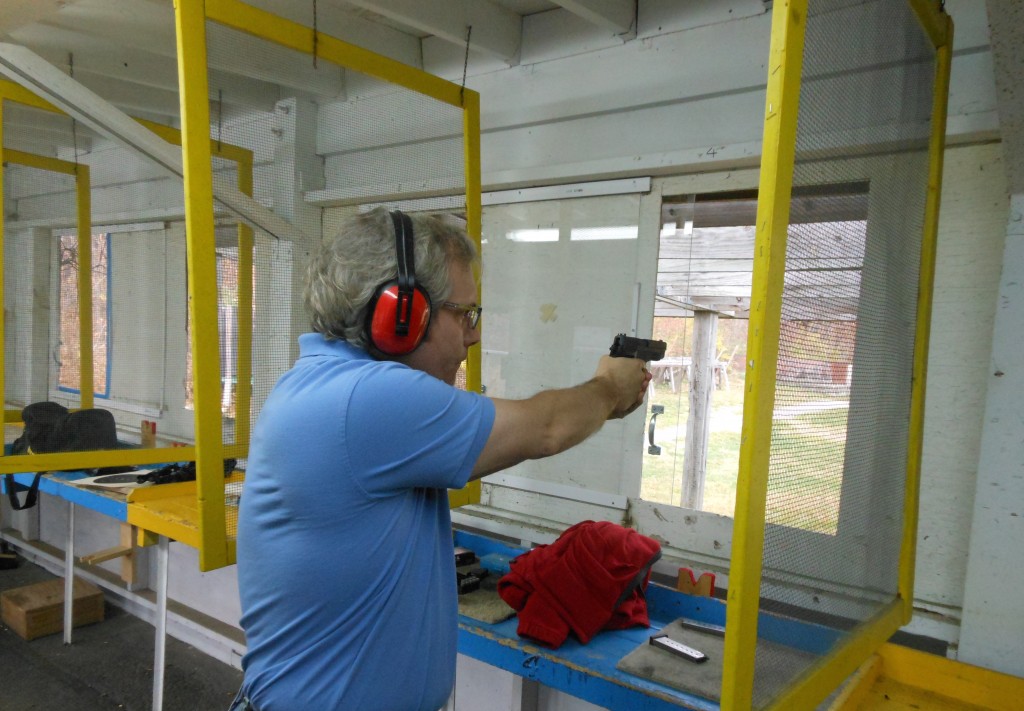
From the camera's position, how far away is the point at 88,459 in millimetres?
2785

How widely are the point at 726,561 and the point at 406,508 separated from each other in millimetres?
1343

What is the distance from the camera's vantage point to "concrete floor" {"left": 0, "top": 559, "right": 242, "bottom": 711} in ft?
9.91

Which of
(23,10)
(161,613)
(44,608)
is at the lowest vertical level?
(44,608)

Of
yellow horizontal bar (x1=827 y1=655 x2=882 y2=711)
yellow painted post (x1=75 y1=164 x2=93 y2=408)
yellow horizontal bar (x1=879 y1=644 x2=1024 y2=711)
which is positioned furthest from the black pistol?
yellow painted post (x1=75 y1=164 x2=93 y2=408)

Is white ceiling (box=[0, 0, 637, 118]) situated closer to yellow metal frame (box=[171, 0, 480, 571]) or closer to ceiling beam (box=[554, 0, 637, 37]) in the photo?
ceiling beam (box=[554, 0, 637, 37])

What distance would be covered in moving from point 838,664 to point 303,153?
6.05 feet

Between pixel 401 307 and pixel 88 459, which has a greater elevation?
pixel 401 307

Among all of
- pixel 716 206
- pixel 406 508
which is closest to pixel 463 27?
pixel 716 206

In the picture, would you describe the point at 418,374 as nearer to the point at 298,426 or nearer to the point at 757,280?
the point at 298,426

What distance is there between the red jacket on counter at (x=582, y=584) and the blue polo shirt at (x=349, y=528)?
0.48 m

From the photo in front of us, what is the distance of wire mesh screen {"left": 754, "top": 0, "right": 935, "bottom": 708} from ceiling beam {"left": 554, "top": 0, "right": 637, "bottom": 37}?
971 mm

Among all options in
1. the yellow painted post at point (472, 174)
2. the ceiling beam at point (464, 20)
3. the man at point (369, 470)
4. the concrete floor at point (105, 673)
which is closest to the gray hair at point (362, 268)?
the man at point (369, 470)

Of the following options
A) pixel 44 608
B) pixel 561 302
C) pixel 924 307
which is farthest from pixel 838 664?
pixel 44 608

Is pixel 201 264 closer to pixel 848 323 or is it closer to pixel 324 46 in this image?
pixel 324 46
